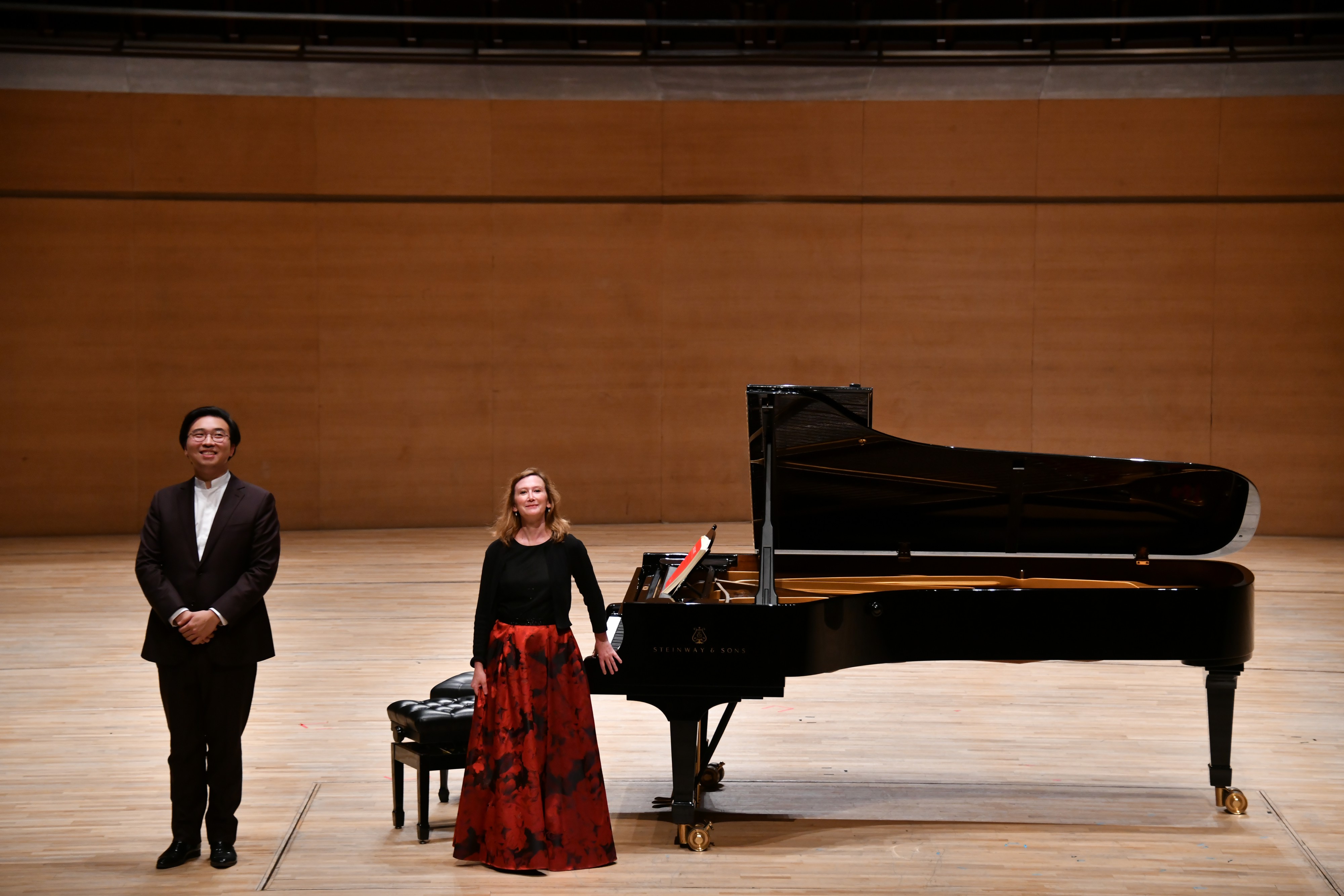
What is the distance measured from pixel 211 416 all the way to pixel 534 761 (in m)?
1.18

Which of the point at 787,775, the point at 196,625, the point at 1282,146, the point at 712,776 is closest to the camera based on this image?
the point at 196,625

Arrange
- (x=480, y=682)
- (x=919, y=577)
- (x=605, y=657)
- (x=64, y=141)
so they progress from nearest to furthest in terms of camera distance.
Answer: (x=480, y=682) < (x=605, y=657) < (x=919, y=577) < (x=64, y=141)

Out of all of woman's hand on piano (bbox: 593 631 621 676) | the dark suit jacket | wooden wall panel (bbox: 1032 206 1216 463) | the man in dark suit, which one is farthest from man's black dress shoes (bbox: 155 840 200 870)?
wooden wall panel (bbox: 1032 206 1216 463)

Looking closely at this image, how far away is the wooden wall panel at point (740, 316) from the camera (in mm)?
8828

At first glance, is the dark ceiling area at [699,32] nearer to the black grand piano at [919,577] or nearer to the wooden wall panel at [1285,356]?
the wooden wall panel at [1285,356]

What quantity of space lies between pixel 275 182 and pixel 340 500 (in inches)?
91.2

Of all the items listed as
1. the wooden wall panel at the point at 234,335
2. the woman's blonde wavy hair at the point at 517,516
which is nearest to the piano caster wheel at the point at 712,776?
the woman's blonde wavy hair at the point at 517,516

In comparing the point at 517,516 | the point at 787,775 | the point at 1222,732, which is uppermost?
the point at 517,516

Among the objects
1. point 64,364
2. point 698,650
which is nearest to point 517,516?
point 698,650

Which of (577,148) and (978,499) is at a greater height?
(577,148)

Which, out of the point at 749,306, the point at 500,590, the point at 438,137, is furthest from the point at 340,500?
the point at 500,590

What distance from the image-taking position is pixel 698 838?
3.20m

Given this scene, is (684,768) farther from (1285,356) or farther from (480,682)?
(1285,356)

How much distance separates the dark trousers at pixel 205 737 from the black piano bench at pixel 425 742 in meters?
0.42
